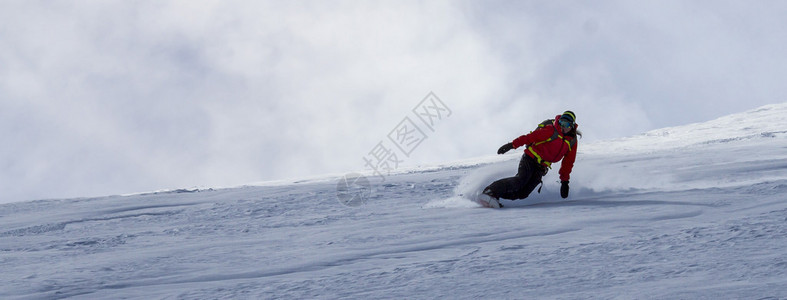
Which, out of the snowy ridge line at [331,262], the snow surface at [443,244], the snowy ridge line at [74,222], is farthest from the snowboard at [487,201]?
the snowy ridge line at [74,222]

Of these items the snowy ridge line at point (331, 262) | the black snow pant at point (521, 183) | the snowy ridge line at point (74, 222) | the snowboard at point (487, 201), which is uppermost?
the snowy ridge line at point (74, 222)

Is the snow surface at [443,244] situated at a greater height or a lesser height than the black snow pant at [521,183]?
lesser

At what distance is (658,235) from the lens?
4.52 meters

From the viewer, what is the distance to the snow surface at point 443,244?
357cm

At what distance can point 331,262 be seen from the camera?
15.4 ft

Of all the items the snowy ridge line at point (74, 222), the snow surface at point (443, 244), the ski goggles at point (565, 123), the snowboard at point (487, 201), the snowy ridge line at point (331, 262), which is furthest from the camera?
the snowy ridge line at point (74, 222)

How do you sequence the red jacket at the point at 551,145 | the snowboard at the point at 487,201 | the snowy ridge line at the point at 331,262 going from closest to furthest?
1. the snowy ridge line at the point at 331,262
2. the snowboard at the point at 487,201
3. the red jacket at the point at 551,145

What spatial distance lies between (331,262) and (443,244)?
0.88 meters

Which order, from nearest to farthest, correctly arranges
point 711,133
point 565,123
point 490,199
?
point 490,199
point 565,123
point 711,133

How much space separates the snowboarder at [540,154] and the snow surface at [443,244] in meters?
0.22

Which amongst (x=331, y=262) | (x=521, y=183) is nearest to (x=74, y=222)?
(x=331, y=262)

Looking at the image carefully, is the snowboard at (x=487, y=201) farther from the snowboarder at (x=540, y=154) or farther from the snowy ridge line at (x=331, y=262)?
the snowy ridge line at (x=331, y=262)

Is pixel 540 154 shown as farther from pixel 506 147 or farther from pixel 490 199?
pixel 490 199

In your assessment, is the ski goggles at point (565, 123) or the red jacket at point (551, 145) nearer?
the ski goggles at point (565, 123)
